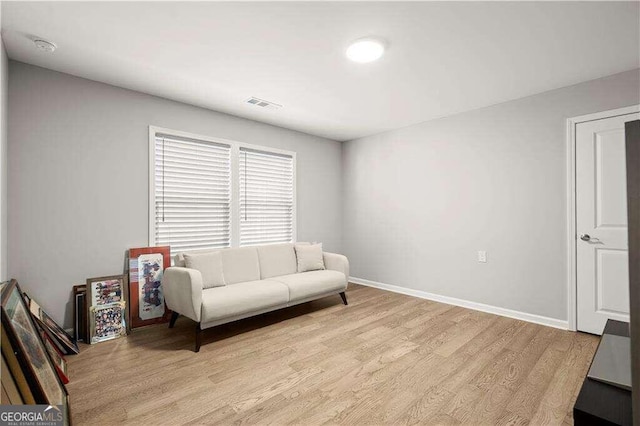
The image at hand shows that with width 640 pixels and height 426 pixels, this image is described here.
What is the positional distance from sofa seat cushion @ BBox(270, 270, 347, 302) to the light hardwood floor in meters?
0.31

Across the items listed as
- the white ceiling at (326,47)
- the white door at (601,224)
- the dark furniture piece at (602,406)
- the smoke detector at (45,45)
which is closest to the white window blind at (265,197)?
the white ceiling at (326,47)

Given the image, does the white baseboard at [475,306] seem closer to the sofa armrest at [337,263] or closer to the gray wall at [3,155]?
the sofa armrest at [337,263]

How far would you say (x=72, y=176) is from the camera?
2.82 metres

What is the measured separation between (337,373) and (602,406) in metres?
1.57

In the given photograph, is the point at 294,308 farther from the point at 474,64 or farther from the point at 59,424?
the point at 474,64

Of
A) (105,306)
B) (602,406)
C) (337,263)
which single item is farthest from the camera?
(337,263)

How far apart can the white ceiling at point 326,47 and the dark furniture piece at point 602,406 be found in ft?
6.96

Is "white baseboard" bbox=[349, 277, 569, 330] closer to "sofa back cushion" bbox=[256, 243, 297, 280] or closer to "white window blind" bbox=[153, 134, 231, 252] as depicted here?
"sofa back cushion" bbox=[256, 243, 297, 280]

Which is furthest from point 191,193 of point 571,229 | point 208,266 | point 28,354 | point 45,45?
point 571,229

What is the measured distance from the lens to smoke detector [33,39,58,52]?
7.49 ft

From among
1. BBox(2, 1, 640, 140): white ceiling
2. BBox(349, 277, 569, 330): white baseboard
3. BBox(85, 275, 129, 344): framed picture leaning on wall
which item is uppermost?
BBox(2, 1, 640, 140): white ceiling

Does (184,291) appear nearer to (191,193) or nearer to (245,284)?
(245,284)

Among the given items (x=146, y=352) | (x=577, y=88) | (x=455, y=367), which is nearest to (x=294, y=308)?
(x=146, y=352)

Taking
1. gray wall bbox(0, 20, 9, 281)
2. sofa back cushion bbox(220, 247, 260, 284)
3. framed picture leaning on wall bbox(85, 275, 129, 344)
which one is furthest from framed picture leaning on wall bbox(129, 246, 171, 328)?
gray wall bbox(0, 20, 9, 281)
